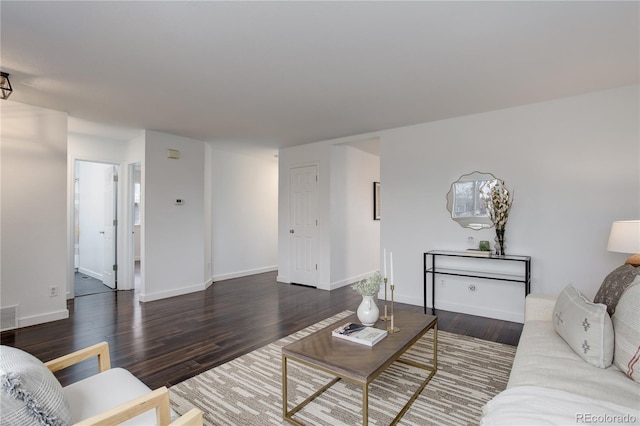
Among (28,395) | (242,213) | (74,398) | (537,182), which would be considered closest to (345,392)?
(74,398)

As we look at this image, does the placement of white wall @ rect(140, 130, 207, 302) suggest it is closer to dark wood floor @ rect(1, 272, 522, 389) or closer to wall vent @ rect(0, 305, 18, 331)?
dark wood floor @ rect(1, 272, 522, 389)

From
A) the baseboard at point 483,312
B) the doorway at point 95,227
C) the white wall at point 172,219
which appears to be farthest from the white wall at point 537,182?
the doorway at point 95,227

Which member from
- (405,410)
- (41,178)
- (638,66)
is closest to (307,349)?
(405,410)

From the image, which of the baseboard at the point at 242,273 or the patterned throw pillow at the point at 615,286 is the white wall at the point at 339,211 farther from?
the patterned throw pillow at the point at 615,286

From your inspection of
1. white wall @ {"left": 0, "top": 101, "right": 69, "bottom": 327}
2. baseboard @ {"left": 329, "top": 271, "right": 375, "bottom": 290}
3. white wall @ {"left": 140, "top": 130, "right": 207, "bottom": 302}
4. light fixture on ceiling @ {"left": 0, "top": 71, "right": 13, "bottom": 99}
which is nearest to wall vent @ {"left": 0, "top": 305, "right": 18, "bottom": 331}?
white wall @ {"left": 0, "top": 101, "right": 69, "bottom": 327}

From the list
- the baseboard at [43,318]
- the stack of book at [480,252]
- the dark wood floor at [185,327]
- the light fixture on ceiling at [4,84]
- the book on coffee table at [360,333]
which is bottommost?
the dark wood floor at [185,327]

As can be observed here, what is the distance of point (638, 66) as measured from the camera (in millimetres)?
2631

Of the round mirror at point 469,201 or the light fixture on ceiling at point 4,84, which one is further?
the round mirror at point 469,201

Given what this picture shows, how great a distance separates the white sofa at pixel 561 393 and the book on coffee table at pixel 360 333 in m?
0.69

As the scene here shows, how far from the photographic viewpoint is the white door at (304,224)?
17.7ft

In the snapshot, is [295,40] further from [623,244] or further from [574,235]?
[574,235]

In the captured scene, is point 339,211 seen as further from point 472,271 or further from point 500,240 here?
point 500,240

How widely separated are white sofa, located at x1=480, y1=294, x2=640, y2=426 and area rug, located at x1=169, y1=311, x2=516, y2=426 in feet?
1.79

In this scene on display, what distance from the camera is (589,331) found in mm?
1623
